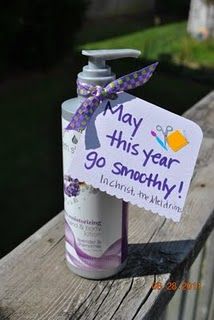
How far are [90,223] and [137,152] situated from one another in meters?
0.14

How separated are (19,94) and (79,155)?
4839 millimetres

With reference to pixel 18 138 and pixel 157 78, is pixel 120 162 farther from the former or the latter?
pixel 157 78

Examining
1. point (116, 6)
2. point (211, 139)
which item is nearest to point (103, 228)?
point (211, 139)

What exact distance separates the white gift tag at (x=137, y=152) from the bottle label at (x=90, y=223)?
0.08 feet

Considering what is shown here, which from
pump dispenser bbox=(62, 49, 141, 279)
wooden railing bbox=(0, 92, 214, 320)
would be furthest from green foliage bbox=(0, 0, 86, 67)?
pump dispenser bbox=(62, 49, 141, 279)

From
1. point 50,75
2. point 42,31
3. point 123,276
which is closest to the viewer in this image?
point 123,276

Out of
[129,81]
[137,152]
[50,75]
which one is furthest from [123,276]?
[50,75]

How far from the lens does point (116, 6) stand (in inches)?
432

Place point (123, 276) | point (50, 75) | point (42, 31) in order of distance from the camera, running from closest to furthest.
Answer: point (123, 276) → point (42, 31) → point (50, 75)

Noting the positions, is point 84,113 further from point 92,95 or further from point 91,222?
point 91,222

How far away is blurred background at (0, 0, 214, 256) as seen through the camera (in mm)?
3504

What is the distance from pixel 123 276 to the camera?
3.13 feet

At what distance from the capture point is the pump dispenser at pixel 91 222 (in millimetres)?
870
